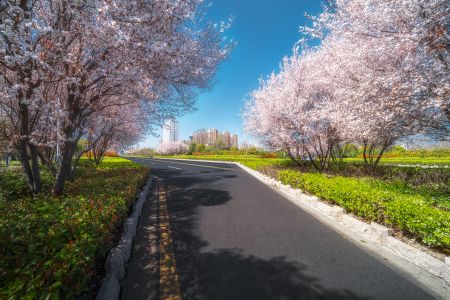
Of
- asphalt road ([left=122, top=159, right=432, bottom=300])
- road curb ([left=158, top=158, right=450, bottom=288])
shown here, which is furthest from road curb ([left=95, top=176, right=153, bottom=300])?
road curb ([left=158, top=158, right=450, bottom=288])

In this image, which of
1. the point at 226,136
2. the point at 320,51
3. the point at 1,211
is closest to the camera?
the point at 1,211

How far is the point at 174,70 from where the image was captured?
24.2 ft

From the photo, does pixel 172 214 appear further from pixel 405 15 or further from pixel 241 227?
pixel 405 15

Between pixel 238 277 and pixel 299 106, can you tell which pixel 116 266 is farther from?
pixel 299 106

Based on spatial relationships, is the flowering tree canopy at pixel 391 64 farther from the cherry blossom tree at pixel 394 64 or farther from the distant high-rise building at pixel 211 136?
the distant high-rise building at pixel 211 136

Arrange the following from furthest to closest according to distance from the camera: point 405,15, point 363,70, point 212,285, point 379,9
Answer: point 363,70
point 379,9
point 405,15
point 212,285

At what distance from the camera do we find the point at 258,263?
13.6 feet

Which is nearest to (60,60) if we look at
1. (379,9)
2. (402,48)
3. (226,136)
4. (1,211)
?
(1,211)

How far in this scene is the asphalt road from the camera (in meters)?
3.34

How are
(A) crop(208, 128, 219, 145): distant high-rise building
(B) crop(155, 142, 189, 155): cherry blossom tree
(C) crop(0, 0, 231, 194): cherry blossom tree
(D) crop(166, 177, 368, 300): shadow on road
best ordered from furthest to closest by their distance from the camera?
(A) crop(208, 128, 219, 145): distant high-rise building, (B) crop(155, 142, 189, 155): cherry blossom tree, (C) crop(0, 0, 231, 194): cherry blossom tree, (D) crop(166, 177, 368, 300): shadow on road

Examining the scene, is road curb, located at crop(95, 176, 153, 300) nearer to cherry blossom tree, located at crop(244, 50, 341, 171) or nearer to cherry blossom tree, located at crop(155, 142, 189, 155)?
cherry blossom tree, located at crop(244, 50, 341, 171)

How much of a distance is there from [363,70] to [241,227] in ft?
20.8

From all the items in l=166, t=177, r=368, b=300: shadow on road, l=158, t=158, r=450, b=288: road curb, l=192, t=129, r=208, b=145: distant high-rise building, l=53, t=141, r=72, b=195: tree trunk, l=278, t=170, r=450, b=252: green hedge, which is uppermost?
l=192, t=129, r=208, b=145: distant high-rise building

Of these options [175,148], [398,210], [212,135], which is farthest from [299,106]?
[212,135]
